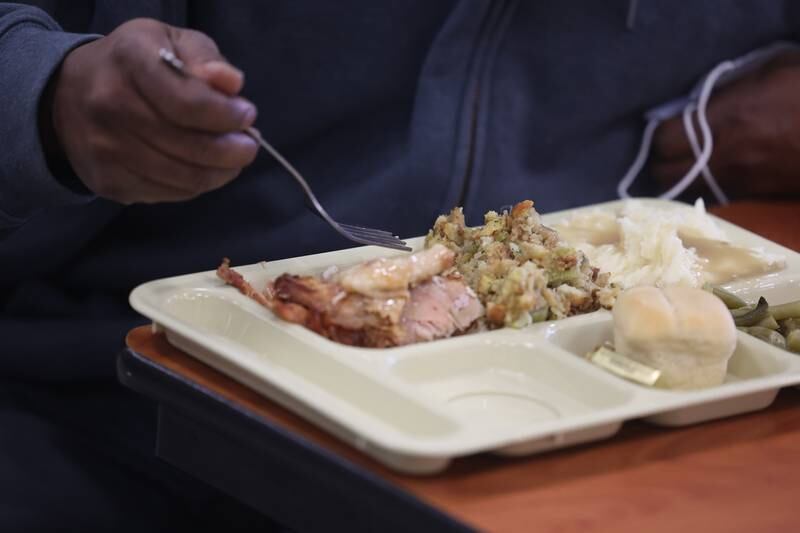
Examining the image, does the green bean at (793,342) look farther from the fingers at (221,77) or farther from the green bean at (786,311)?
the fingers at (221,77)

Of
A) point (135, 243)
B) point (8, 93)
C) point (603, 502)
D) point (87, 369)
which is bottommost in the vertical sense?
point (87, 369)

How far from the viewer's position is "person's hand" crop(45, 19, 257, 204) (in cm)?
133

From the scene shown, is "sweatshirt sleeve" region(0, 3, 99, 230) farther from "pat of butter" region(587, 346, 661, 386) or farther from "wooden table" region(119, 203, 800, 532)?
"pat of butter" region(587, 346, 661, 386)

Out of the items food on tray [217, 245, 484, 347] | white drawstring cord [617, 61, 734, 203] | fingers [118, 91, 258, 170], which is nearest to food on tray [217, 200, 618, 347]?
food on tray [217, 245, 484, 347]

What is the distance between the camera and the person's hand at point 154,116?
133 cm

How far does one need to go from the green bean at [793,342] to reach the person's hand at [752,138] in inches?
40.8

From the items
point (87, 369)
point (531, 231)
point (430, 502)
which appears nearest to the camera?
point (430, 502)

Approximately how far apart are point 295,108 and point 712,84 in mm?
1017

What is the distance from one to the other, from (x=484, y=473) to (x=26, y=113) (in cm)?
75

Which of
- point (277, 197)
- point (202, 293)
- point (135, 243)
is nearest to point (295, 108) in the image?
point (277, 197)

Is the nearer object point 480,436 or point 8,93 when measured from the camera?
point 480,436

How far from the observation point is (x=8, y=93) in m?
1.54

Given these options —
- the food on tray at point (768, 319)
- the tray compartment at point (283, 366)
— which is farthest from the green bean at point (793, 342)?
the tray compartment at point (283, 366)

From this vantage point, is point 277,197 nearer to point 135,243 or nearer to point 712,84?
point 135,243
